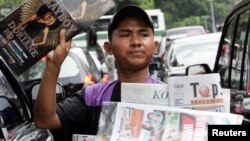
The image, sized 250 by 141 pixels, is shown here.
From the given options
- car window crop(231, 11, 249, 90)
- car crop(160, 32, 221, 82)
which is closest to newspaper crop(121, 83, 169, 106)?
car window crop(231, 11, 249, 90)

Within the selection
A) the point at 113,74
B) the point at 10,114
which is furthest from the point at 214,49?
the point at 10,114

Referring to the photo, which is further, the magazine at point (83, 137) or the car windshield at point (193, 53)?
the car windshield at point (193, 53)

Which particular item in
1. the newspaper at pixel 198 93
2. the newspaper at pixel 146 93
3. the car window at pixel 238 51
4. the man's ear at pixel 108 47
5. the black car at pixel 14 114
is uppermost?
the man's ear at pixel 108 47

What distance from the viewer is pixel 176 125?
2.40 metres

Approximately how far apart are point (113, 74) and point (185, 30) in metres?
18.3

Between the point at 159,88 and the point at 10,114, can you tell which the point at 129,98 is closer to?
the point at 159,88

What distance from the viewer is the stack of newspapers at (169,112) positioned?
238cm

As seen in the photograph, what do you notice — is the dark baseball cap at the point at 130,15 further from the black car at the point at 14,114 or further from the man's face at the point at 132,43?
the black car at the point at 14,114

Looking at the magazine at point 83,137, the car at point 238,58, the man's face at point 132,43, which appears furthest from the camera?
the car at point 238,58

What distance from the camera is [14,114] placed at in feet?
13.7

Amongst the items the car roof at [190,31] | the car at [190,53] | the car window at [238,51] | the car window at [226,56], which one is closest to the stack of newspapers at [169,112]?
the car window at [238,51]

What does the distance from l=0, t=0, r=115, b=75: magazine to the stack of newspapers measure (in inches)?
13.2

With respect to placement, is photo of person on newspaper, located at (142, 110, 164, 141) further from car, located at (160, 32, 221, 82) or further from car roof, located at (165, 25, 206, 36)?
car roof, located at (165, 25, 206, 36)

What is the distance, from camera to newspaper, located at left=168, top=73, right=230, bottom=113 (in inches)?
98.8
